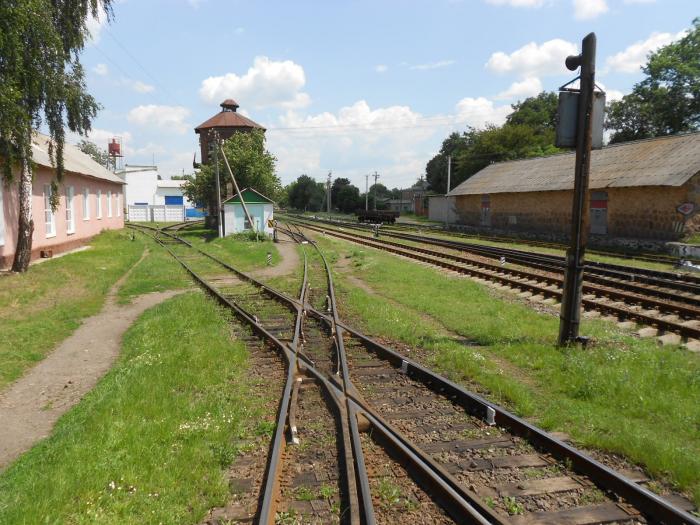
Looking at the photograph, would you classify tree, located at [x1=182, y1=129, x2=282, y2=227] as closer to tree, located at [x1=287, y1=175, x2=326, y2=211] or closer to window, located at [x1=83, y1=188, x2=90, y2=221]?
window, located at [x1=83, y1=188, x2=90, y2=221]

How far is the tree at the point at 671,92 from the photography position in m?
47.5

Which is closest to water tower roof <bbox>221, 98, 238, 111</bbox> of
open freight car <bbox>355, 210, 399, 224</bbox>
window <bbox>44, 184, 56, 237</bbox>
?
open freight car <bbox>355, 210, 399, 224</bbox>

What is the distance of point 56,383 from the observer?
7508mm

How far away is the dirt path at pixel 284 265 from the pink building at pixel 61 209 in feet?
25.0

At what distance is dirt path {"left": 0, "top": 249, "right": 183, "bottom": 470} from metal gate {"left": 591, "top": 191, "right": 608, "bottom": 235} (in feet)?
82.0

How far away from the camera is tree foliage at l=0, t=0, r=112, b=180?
12.8 metres

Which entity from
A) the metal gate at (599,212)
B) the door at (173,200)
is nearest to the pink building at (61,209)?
the metal gate at (599,212)

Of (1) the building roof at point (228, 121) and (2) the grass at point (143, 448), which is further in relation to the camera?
(1) the building roof at point (228, 121)

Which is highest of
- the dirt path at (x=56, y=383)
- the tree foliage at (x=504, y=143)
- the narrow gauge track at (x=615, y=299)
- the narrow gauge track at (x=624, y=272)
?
the tree foliage at (x=504, y=143)

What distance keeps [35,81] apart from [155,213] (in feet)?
172

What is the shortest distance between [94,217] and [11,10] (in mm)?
19542

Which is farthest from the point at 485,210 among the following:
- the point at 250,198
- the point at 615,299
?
the point at 615,299

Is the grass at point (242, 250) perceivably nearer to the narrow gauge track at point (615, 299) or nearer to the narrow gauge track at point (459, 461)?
Result: the narrow gauge track at point (615, 299)

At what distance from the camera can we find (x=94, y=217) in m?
30.4
